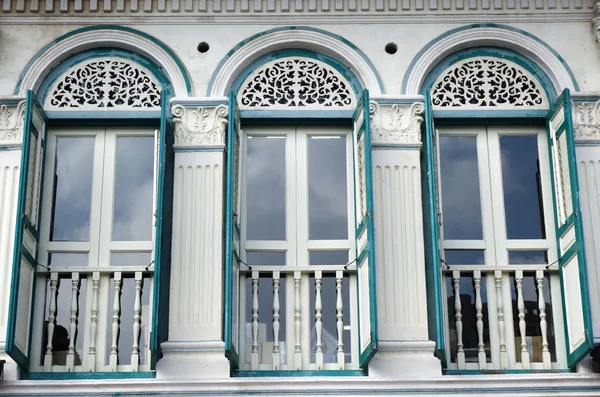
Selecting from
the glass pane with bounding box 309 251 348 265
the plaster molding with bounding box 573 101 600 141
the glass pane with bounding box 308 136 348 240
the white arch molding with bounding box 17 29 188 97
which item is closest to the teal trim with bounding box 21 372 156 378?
the glass pane with bounding box 309 251 348 265

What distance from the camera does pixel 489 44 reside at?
1234 cm

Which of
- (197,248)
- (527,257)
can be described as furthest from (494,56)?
(197,248)

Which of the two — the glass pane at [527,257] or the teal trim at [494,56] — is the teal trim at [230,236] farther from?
the glass pane at [527,257]

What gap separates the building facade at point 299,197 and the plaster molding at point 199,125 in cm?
2

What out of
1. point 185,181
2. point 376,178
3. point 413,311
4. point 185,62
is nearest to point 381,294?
point 413,311

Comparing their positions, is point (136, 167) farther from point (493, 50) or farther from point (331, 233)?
point (493, 50)

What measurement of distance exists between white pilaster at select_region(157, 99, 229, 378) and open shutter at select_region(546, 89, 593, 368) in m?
2.97

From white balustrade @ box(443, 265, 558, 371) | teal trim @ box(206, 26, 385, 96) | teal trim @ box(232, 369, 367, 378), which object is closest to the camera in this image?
teal trim @ box(232, 369, 367, 378)

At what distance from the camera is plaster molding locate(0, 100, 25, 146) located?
1182cm

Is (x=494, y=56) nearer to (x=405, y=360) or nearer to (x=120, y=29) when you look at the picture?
(x=405, y=360)

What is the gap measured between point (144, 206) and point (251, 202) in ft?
3.20

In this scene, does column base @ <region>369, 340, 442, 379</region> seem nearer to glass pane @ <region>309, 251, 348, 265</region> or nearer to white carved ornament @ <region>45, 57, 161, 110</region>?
glass pane @ <region>309, 251, 348, 265</region>

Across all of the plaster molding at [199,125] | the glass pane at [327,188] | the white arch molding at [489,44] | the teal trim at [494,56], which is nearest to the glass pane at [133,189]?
the plaster molding at [199,125]

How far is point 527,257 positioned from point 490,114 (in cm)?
137
